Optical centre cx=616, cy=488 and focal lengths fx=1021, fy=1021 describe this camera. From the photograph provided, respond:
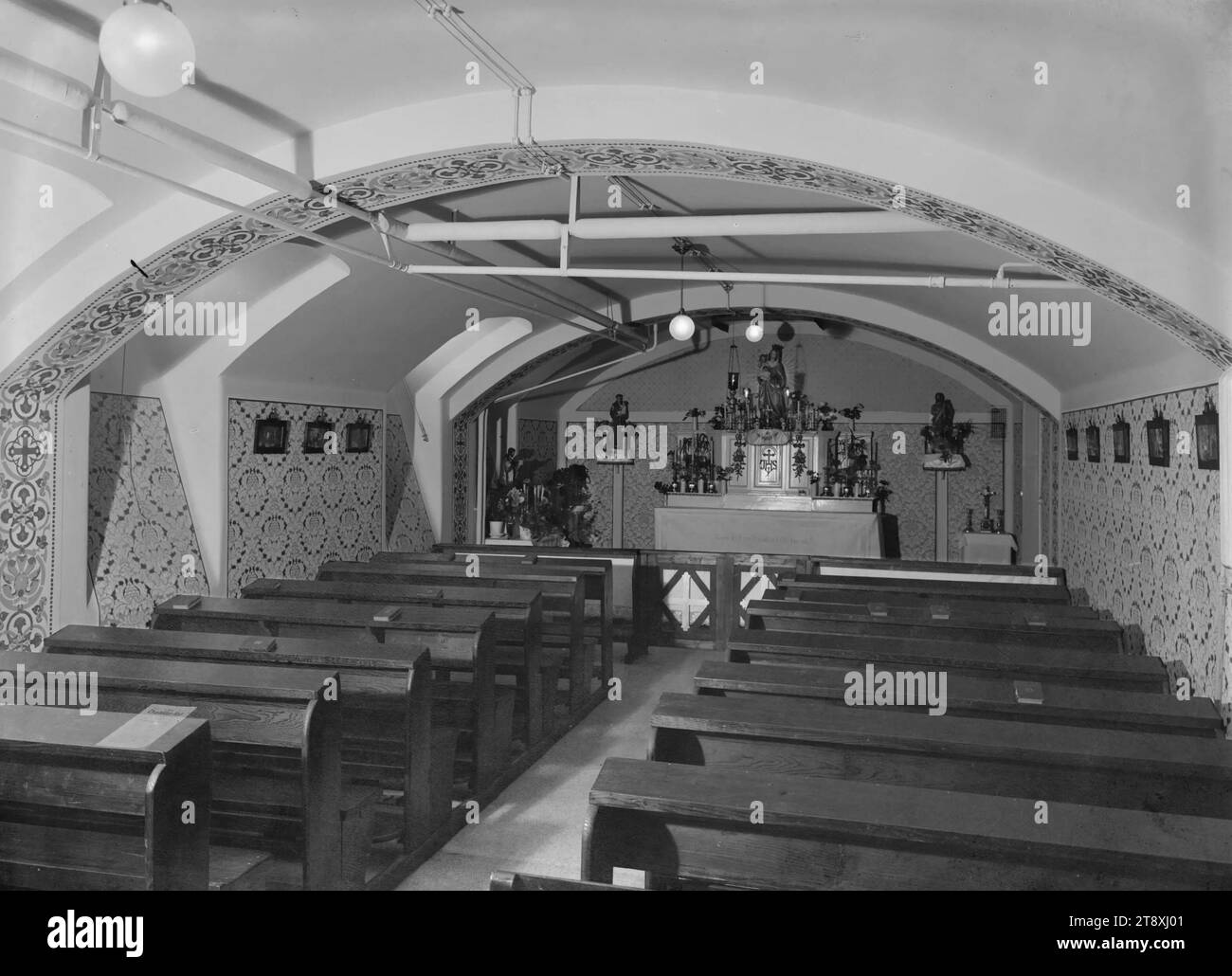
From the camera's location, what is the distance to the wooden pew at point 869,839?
2459mm

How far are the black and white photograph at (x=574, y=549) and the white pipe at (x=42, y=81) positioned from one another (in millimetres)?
22

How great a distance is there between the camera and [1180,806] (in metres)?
3.18

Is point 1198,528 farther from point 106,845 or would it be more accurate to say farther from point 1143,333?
A: point 106,845

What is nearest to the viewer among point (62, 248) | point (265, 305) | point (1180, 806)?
point (1180, 806)

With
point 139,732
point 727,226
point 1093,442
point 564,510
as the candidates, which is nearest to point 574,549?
point 564,510

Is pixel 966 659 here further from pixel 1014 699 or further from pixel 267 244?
pixel 267 244

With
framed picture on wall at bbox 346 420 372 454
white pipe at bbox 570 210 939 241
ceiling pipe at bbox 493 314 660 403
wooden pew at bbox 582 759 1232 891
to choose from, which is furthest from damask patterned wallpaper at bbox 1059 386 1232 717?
framed picture on wall at bbox 346 420 372 454

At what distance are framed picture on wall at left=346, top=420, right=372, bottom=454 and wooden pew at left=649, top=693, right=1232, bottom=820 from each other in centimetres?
593

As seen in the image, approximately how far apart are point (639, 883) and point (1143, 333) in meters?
4.22

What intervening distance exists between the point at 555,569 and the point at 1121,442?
13.2 ft

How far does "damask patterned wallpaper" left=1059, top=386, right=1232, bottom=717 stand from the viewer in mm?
4977

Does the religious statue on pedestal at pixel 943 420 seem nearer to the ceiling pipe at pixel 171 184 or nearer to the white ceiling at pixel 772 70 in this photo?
the white ceiling at pixel 772 70

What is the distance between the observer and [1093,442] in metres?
7.82

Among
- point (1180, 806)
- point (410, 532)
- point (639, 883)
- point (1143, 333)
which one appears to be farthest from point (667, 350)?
point (1180, 806)
